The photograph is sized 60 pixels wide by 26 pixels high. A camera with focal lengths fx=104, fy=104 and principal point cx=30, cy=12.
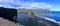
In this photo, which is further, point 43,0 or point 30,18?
point 30,18

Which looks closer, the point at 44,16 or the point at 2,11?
the point at 44,16

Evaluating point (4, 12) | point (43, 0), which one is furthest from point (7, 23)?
point (43, 0)

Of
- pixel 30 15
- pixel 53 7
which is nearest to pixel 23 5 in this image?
pixel 30 15

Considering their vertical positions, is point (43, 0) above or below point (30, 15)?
above

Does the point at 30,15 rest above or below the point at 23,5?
below

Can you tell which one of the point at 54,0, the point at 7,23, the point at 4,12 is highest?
the point at 54,0

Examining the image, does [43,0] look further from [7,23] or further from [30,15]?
[7,23]

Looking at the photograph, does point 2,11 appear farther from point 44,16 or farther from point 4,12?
point 44,16
